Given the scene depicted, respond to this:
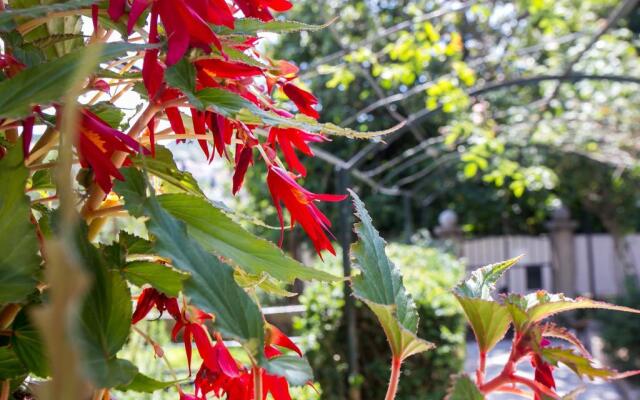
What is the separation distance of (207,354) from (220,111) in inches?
6.4

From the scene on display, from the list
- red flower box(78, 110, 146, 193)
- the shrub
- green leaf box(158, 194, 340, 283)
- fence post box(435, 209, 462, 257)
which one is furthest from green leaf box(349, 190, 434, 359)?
fence post box(435, 209, 462, 257)

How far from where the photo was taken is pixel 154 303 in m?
0.46

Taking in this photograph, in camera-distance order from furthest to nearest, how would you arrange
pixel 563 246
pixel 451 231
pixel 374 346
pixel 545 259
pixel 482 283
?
1. pixel 545 259
2. pixel 563 246
3. pixel 451 231
4. pixel 374 346
5. pixel 482 283

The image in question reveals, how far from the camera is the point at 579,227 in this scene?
11.0 meters

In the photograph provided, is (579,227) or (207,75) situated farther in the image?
(579,227)

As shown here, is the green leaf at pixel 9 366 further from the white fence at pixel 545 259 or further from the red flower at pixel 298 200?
the white fence at pixel 545 259

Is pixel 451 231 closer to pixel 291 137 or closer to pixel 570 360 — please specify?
pixel 291 137

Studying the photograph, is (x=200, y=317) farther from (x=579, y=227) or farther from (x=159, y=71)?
(x=579, y=227)

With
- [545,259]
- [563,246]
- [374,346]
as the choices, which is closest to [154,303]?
[374,346]

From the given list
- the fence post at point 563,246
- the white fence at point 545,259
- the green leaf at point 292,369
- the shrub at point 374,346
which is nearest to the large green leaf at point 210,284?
the green leaf at point 292,369

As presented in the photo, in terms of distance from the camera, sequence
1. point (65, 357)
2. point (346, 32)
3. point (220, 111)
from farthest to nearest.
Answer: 1. point (346, 32)
2. point (220, 111)
3. point (65, 357)

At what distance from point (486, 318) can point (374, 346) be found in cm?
340

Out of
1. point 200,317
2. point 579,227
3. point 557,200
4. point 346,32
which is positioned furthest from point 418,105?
point 200,317

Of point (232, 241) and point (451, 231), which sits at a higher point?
point (451, 231)
